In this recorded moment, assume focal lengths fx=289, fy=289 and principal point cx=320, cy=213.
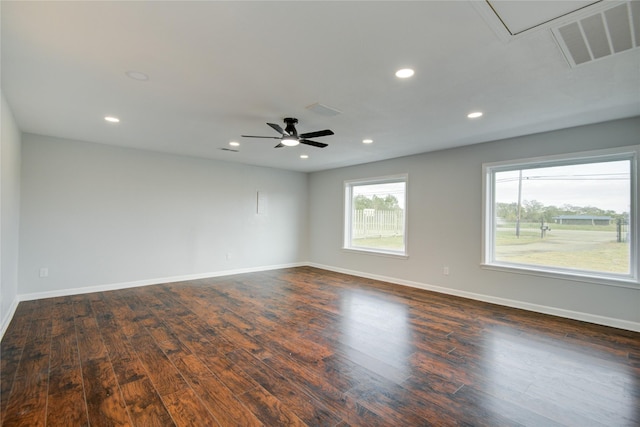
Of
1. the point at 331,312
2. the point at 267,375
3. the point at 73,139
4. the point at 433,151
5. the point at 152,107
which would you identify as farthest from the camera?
the point at 433,151

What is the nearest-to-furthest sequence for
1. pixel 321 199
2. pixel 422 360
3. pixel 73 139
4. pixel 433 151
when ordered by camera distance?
pixel 422 360
pixel 73 139
pixel 433 151
pixel 321 199

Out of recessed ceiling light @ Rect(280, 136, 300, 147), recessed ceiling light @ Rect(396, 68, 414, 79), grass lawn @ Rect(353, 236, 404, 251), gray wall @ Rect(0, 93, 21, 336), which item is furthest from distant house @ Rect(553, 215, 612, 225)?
gray wall @ Rect(0, 93, 21, 336)

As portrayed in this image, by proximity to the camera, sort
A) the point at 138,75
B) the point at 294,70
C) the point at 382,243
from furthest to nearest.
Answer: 1. the point at 382,243
2. the point at 138,75
3. the point at 294,70

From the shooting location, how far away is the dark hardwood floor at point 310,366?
6.45 ft

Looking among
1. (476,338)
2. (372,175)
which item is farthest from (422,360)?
(372,175)

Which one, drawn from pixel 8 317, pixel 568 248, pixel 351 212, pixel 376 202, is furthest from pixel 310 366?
pixel 351 212

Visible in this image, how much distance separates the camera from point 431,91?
2.85m

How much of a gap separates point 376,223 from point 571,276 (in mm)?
3463

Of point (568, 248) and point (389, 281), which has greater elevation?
point (568, 248)

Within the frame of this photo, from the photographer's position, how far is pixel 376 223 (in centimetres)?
657

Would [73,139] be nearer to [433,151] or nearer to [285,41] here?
[285,41]

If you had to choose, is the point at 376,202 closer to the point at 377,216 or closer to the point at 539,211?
the point at 377,216

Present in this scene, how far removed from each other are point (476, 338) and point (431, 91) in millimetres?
2690

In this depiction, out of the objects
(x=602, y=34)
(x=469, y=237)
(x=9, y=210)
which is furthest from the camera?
(x=469, y=237)
